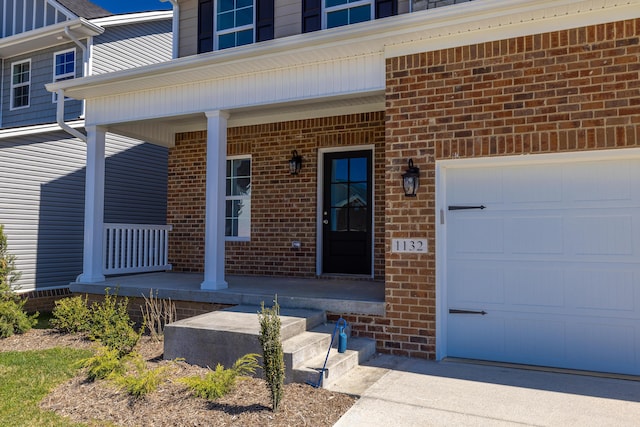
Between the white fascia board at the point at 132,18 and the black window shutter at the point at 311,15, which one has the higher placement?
the white fascia board at the point at 132,18

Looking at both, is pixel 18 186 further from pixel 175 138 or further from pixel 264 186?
pixel 264 186

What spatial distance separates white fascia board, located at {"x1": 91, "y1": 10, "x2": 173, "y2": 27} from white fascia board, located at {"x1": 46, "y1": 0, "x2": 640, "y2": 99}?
17.6 ft

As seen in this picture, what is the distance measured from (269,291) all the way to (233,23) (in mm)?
4834

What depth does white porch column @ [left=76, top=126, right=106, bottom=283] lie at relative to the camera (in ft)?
24.2

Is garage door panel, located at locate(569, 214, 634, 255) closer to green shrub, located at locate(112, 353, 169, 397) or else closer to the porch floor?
the porch floor

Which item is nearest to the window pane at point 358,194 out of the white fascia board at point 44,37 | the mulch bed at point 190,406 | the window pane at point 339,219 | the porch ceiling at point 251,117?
the window pane at point 339,219

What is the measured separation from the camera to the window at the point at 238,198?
28.3 feet

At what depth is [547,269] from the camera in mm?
4891

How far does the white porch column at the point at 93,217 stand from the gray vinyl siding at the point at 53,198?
91.2 inches

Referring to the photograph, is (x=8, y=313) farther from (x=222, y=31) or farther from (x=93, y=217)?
(x=222, y=31)

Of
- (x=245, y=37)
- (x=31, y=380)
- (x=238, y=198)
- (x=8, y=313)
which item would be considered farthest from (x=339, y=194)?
(x=8, y=313)

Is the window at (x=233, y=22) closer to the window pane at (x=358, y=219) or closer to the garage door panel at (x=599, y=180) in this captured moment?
the window pane at (x=358, y=219)

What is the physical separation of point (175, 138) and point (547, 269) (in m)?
6.96

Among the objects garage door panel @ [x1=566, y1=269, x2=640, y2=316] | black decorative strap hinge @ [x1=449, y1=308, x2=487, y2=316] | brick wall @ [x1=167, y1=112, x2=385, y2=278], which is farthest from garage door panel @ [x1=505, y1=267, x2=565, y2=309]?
brick wall @ [x1=167, y1=112, x2=385, y2=278]
